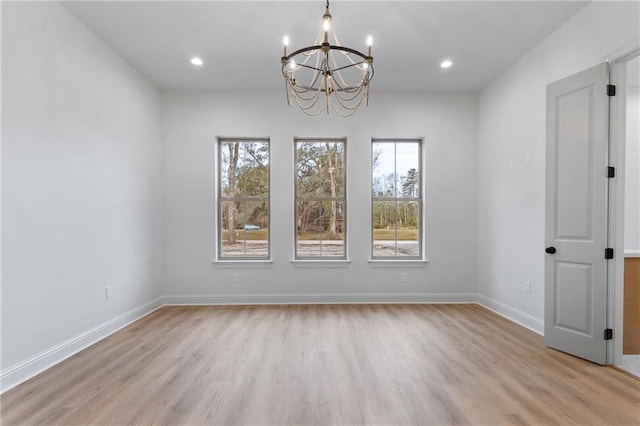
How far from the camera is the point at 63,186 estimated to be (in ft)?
8.94

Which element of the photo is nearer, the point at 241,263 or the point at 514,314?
the point at 514,314

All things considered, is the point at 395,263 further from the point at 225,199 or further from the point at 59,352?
the point at 59,352

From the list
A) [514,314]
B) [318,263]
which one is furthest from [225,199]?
[514,314]

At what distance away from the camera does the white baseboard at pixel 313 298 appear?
4.45 metres

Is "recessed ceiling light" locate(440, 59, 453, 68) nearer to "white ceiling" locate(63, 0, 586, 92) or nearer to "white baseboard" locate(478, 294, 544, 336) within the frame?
Result: "white ceiling" locate(63, 0, 586, 92)

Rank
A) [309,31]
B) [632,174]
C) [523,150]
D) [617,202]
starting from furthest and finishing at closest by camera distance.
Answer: [523,150]
[632,174]
[309,31]
[617,202]

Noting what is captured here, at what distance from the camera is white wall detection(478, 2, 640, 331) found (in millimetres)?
2715

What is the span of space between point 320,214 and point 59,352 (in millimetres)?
3258

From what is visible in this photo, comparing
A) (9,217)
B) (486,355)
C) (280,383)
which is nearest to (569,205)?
(486,355)

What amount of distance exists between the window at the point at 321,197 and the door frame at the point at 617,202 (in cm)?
294

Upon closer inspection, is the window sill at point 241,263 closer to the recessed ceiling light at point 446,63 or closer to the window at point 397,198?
the window at point 397,198

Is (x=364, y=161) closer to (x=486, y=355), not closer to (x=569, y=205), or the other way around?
(x=569, y=205)

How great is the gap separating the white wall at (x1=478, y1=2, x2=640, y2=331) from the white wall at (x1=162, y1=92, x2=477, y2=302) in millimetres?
309

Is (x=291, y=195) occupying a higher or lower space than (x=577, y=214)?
higher
